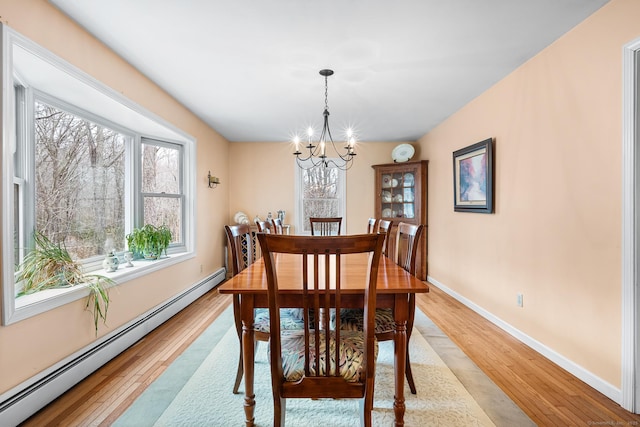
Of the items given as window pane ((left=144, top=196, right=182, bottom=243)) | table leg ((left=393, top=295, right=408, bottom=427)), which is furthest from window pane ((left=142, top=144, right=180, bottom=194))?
table leg ((left=393, top=295, right=408, bottom=427))

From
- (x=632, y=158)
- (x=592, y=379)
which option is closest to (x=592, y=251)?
(x=632, y=158)

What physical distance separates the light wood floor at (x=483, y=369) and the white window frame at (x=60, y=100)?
57cm

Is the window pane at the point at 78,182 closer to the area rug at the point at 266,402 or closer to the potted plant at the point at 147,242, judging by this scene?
the potted plant at the point at 147,242

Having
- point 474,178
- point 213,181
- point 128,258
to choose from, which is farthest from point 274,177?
point 474,178

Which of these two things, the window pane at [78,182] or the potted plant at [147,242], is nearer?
the window pane at [78,182]

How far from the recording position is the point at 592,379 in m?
2.07

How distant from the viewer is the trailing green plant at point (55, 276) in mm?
2010

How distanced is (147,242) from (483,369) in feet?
10.2

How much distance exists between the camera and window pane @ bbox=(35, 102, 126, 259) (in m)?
2.35

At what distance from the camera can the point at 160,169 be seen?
384 cm

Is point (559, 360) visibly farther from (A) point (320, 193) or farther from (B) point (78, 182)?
(A) point (320, 193)

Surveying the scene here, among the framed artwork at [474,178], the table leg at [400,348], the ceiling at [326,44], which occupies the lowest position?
the table leg at [400,348]

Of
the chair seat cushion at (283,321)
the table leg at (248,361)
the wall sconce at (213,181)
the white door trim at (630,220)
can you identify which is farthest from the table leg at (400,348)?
the wall sconce at (213,181)

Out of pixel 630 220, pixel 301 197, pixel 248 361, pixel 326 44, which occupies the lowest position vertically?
pixel 248 361
